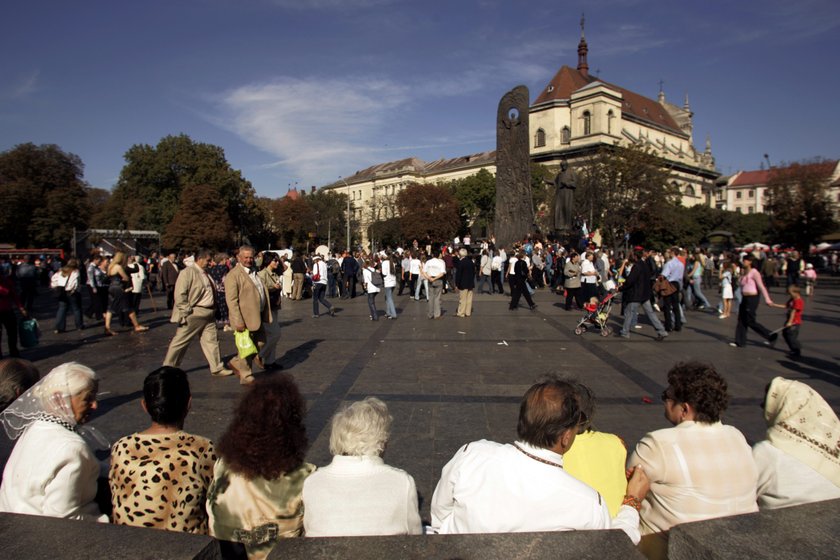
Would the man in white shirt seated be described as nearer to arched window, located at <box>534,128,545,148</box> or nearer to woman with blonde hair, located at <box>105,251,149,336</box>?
woman with blonde hair, located at <box>105,251,149,336</box>

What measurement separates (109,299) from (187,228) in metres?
42.4

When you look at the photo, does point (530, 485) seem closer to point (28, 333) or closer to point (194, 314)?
point (194, 314)

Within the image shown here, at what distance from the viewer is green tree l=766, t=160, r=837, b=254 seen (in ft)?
124

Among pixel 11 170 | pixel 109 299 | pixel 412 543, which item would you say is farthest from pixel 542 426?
pixel 11 170

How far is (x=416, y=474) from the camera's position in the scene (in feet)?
14.9

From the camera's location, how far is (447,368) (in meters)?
8.51

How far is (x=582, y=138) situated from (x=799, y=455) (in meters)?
85.4

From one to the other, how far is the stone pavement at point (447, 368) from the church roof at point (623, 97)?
81.7 meters

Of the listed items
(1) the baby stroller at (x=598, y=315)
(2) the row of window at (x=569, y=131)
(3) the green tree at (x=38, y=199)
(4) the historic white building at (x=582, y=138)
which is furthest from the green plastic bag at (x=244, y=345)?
(2) the row of window at (x=569, y=131)

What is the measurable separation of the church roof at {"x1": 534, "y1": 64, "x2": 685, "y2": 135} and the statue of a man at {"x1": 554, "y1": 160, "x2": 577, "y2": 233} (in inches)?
2548

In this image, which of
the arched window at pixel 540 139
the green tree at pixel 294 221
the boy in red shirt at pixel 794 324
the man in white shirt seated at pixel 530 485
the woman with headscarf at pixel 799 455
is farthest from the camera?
the green tree at pixel 294 221

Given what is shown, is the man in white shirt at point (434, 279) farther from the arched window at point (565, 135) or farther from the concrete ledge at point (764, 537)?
the arched window at point (565, 135)

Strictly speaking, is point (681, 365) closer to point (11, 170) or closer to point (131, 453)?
point (131, 453)

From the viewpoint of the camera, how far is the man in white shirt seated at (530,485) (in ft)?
6.90
